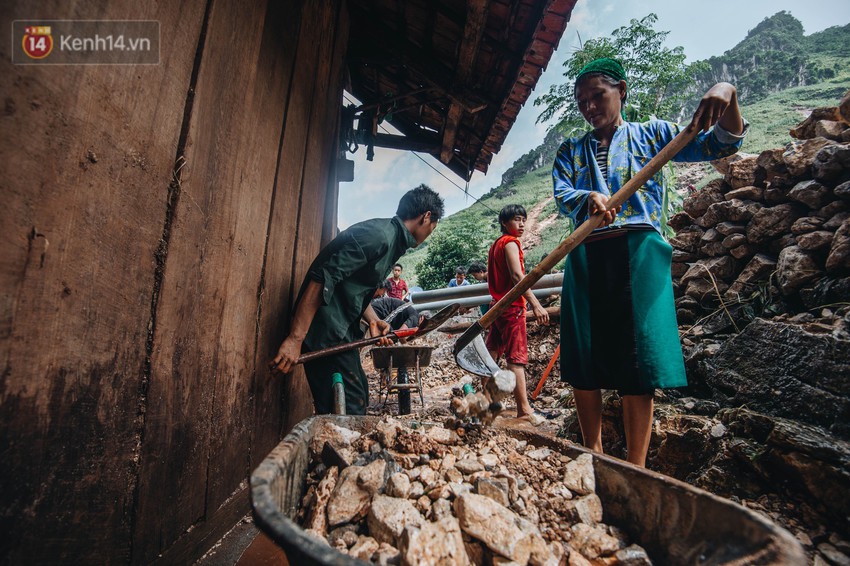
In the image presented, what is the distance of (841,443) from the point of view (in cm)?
152

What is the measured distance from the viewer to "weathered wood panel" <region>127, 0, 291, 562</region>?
1.11 metres

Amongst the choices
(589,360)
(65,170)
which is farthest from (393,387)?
(65,170)

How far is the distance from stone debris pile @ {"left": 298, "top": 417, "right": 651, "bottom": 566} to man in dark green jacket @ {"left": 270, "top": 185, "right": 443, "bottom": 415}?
848 millimetres

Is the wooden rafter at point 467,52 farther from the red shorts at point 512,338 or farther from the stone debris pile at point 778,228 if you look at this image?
the stone debris pile at point 778,228

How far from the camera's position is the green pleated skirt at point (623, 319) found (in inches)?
60.4

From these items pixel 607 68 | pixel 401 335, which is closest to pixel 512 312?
pixel 401 335

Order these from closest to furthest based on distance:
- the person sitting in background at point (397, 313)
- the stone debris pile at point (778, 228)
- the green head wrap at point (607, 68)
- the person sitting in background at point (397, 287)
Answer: the green head wrap at point (607, 68) → the stone debris pile at point (778, 228) → the person sitting in background at point (397, 313) → the person sitting in background at point (397, 287)

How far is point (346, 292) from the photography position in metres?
2.32

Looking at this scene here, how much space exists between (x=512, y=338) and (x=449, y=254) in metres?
13.0

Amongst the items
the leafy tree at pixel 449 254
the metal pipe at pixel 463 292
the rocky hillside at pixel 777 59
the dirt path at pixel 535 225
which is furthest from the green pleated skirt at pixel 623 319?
the rocky hillside at pixel 777 59

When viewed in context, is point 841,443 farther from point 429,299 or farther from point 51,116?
point 429,299

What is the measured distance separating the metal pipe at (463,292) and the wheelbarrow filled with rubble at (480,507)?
416 centimetres

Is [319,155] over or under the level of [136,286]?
over

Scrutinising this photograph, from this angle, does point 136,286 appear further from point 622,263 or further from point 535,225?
point 535,225
